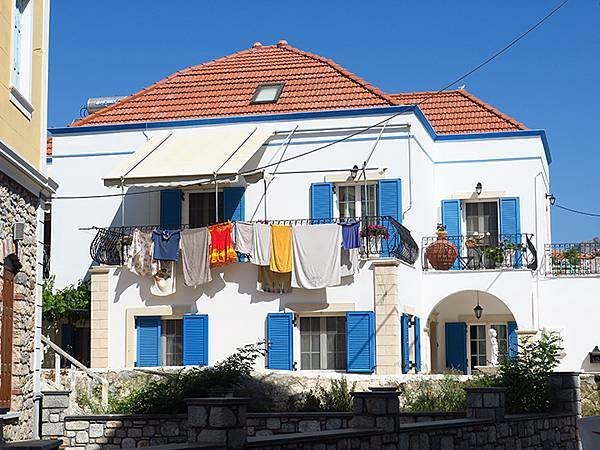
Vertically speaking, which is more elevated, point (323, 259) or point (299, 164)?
point (299, 164)

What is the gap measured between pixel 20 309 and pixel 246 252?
29.5 feet

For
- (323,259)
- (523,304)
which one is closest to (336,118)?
(323,259)

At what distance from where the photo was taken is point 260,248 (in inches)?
1000

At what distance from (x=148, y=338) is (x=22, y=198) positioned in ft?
32.9

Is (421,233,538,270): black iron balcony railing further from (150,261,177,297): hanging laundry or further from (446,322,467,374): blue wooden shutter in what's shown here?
(150,261,177,297): hanging laundry

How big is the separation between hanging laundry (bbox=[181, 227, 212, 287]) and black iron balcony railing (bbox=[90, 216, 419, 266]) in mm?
1252

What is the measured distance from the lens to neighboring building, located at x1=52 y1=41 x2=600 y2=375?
25922mm

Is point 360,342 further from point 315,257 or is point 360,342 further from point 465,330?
point 465,330

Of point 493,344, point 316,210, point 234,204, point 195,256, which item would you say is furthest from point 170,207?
point 493,344

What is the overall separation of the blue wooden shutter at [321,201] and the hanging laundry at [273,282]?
6.72 feet

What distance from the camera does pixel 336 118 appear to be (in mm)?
27766

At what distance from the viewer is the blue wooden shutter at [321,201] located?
27203mm

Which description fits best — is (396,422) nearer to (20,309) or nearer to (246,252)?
(20,309)

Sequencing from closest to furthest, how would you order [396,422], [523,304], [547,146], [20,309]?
1. [396,422]
2. [20,309]
3. [523,304]
4. [547,146]
